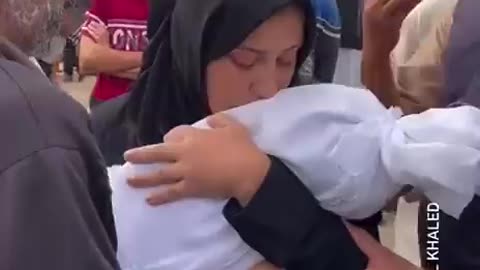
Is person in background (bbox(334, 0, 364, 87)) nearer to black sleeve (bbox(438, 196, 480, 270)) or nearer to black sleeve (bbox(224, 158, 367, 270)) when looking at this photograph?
black sleeve (bbox(438, 196, 480, 270))

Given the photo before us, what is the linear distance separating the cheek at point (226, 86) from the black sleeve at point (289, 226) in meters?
Result: 0.13

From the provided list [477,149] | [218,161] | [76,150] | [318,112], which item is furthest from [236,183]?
[76,150]

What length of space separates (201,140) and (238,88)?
13 cm

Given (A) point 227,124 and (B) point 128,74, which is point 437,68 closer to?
(A) point 227,124

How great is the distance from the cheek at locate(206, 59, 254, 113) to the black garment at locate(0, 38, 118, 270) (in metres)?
0.50

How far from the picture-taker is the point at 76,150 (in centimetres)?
103

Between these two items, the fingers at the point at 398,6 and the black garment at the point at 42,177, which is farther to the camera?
the fingers at the point at 398,6

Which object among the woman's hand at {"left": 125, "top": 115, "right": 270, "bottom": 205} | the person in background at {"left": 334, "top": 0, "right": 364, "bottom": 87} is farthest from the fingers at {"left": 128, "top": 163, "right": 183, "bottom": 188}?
the person in background at {"left": 334, "top": 0, "right": 364, "bottom": 87}

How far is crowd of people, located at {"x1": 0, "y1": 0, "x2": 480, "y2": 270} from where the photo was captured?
999 millimetres

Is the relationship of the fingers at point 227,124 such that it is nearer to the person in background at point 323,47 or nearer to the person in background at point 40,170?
the person in background at point 323,47

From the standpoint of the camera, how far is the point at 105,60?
2832mm

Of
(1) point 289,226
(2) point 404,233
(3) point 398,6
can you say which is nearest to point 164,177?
(1) point 289,226

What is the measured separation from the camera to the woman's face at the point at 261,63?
1521 millimetres

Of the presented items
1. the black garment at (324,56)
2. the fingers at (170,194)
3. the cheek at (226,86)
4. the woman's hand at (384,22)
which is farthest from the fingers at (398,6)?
the fingers at (170,194)
